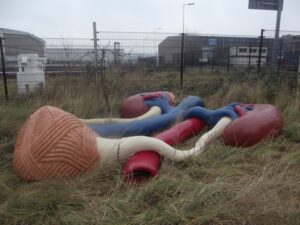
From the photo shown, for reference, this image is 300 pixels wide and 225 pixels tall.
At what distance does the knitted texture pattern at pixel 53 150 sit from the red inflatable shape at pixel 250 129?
65.4 inches

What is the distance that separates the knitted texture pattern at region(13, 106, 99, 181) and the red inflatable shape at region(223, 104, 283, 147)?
1661 mm

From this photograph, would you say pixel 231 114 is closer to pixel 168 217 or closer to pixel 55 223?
pixel 168 217

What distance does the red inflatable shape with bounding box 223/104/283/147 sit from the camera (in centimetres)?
352

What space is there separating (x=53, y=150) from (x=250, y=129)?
86.5 inches

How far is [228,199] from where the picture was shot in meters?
2.24

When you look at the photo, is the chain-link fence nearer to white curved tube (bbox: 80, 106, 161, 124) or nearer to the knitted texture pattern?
white curved tube (bbox: 80, 106, 161, 124)

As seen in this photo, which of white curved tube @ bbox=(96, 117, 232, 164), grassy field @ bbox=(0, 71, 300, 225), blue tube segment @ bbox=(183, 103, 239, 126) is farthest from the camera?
blue tube segment @ bbox=(183, 103, 239, 126)

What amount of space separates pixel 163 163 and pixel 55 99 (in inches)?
148

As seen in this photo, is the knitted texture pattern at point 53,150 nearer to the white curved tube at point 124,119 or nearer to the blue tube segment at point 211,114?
the white curved tube at point 124,119

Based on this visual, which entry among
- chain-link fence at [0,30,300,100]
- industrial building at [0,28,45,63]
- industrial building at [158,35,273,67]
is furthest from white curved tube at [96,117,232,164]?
industrial building at [158,35,273,67]

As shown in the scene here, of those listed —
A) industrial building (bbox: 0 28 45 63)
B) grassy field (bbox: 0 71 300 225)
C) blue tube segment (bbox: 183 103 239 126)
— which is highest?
industrial building (bbox: 0 28 45 63)

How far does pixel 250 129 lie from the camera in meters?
3.52

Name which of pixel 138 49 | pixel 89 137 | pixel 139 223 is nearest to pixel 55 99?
pixel 138 49

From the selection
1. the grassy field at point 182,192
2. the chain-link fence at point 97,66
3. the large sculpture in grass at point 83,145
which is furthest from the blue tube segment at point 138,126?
the chain-link fence at point 97,66
